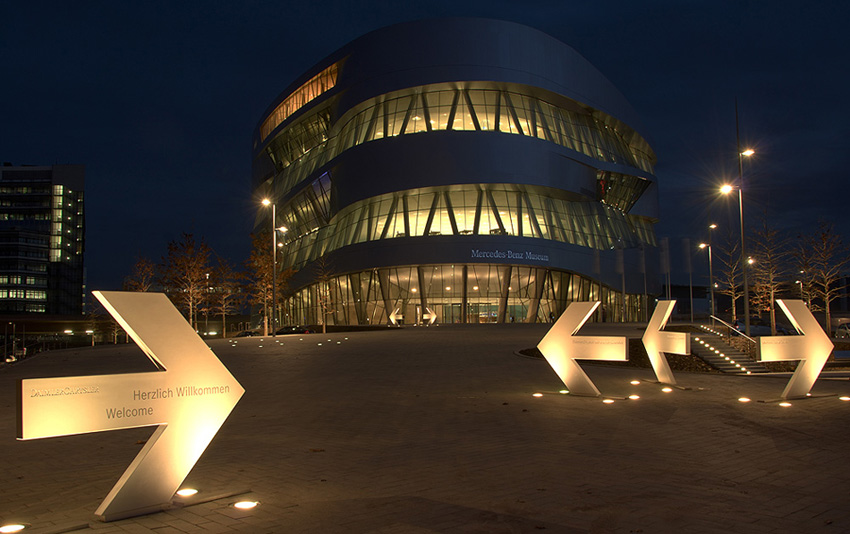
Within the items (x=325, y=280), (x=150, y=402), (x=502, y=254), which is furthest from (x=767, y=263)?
(x=150, y=402)

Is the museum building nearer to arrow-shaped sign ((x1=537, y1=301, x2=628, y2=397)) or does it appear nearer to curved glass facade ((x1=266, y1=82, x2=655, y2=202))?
curved glass facade ((x1=266, y1=82, x2=655, y2=202))

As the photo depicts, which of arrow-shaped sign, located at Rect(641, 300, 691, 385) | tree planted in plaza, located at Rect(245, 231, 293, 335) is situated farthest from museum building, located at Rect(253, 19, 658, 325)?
arrow-shaped sign, located at Rect(641, 300, 691, 385)

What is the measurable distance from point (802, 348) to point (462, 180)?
46.7 m

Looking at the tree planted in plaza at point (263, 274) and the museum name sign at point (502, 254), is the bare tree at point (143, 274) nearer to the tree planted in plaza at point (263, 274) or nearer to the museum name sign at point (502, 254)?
the tree planted in plaza at point (263, 274)

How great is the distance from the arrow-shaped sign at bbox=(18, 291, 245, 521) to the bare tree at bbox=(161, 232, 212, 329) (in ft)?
170

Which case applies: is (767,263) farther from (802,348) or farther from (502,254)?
(802,348)

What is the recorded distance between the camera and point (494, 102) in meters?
62.2

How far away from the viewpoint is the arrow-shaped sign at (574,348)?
1313cm

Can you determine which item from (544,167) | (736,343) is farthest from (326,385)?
(544,167)

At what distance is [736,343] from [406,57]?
137ft

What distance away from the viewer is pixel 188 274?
5650cm

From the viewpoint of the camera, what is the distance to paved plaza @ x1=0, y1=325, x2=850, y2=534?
5.47 metres

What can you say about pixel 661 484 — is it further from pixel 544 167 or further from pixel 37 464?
pixel 544 167

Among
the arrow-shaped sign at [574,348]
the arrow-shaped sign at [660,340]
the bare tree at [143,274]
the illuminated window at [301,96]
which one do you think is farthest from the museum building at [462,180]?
the arrow-shaped sign at [574,348]
